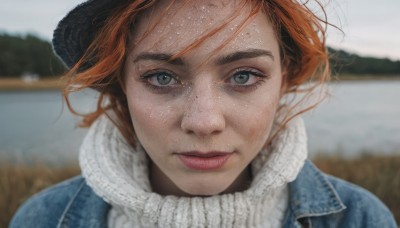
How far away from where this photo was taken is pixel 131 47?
1.52 m

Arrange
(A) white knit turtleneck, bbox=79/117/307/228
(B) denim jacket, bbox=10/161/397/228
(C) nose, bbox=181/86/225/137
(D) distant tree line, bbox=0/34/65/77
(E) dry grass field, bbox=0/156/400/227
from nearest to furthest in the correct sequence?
(C) nose, bbox=181/86/225/137 → (A) white knit turtleneck, bbox=79/117/307/228 → (B) denim jacket, bbox=10/161/397/228 → (E) dry grass field, bbox=0/156/400/227 → (D) distant tree line, bbox=0/34/65/77

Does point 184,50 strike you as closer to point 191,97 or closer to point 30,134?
point 191,97

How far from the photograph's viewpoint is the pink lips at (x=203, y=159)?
57.0 inches

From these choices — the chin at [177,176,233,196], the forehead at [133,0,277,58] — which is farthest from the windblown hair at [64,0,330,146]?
the chin at [177,176,233,196]

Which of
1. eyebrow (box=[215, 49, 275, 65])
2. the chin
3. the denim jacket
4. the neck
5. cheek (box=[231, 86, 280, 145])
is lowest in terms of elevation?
the denim jacket

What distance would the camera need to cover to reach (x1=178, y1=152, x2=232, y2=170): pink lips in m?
1.45

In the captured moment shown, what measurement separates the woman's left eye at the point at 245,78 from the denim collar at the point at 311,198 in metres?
0.65

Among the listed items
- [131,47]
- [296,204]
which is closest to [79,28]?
[131,47]

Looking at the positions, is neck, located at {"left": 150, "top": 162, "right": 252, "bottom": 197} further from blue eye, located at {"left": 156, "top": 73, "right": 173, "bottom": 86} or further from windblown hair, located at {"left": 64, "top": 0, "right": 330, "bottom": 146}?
blue eye, located at {"left": 156, "top": 73, "right": 173, "bottom": 86}

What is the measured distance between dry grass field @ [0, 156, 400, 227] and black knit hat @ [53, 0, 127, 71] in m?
2.01

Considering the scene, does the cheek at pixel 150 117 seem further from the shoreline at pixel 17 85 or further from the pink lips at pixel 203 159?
the shoreline at pixel 17 85

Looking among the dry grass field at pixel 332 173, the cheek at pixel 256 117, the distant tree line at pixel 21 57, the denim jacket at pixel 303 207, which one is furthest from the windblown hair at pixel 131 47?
the distant tree line at pixel 21 57

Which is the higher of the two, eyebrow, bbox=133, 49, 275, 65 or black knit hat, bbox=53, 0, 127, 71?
black knit hat, bbox=53, 0, 127, 71

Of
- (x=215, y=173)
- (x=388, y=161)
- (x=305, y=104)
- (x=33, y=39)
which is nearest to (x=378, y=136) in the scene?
(x=388, y=161)
